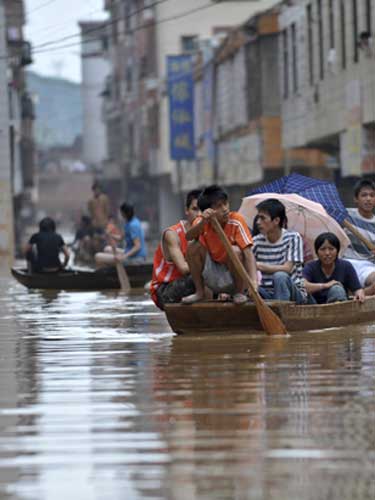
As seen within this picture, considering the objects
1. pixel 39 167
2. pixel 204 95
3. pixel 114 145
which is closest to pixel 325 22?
pixel 204 95

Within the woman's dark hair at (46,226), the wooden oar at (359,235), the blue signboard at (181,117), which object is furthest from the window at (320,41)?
the wooden oar at (359,235)

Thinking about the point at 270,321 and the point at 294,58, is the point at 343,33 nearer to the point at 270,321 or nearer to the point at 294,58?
the point at 294,58

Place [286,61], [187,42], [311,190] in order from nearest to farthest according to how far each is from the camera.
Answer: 1. [311,190]
2. [286,61]
3. [187,42]

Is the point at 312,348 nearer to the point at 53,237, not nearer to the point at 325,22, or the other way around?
the point at 53,237

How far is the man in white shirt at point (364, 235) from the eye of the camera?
1716 centimetres

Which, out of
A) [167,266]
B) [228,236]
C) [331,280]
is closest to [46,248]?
[167,266]

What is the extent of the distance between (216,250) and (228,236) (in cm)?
18

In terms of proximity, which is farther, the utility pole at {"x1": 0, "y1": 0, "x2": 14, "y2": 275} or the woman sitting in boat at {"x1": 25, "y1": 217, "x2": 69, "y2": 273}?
the utility pole at {"x1": 0, "y1": 0, "x2": 14, "y2": 275}

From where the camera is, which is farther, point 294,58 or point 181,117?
point 181,117

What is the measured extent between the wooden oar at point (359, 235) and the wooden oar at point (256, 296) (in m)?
2.69

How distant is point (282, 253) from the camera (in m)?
15.5

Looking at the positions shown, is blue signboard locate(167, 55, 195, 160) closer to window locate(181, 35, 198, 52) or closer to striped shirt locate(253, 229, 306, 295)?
window locate(181, 35, 198, 52)

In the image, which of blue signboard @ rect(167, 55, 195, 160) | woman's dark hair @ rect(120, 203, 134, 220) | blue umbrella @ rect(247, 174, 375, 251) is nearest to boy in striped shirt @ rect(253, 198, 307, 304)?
blue umbrella @ rect(247, 174, 375, 251)

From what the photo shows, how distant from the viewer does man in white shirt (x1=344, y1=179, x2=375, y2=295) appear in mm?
17156
